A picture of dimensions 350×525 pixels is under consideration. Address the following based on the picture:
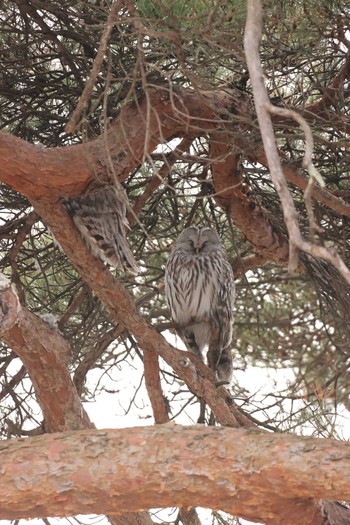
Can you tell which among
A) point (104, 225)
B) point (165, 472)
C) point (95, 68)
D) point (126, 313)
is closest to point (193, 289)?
point (104, 225)

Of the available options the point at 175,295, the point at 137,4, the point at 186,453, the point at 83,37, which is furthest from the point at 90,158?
the point at 175,295

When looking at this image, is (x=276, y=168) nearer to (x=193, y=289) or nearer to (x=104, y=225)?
(x=104, y=225)

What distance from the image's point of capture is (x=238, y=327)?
27.8ft

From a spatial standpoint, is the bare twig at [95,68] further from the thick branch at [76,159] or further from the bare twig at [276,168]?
the bare twig at [276,168]

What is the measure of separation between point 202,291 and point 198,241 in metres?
0.39

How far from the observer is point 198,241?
6.66 m

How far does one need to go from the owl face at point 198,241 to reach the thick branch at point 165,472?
333 centimetres

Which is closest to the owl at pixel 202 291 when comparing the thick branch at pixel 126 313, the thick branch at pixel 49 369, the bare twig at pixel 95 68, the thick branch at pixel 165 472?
the thick branch at pixel 126 313

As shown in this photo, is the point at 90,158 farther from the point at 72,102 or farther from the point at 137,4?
the point at 72,102

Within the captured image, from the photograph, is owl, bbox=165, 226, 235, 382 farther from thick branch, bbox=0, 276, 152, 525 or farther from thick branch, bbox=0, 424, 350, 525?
thick branch, bbox=0, 424, 350, 525

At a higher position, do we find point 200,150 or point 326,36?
point 200,150

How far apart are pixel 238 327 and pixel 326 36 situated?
416cm

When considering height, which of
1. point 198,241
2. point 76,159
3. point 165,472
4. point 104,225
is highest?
point 198,241

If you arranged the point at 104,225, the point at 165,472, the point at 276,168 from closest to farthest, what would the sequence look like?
the point at 276,168, the point at 165,472, the point at 104,225
